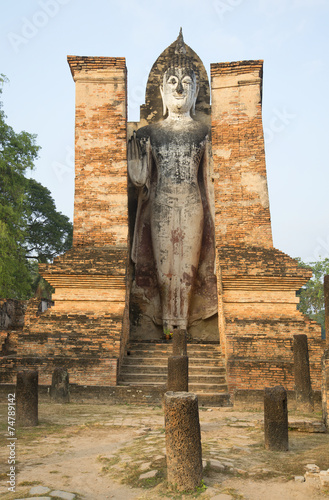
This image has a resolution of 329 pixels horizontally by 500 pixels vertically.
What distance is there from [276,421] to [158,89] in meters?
11.9

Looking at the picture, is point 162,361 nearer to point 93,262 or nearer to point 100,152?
point 93,262

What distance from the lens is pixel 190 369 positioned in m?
10.4

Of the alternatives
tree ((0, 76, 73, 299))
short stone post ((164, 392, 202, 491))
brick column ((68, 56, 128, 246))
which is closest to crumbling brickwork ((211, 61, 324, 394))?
brick column ((68, 56, 128, 246))

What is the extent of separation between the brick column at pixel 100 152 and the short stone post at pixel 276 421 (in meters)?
6.42

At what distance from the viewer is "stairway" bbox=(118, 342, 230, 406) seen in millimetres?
9336

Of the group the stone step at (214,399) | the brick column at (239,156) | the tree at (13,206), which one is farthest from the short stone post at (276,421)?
the tree at (13,206)

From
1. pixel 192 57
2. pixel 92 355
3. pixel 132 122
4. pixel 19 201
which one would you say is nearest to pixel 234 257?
pixel 92 355

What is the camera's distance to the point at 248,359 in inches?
373

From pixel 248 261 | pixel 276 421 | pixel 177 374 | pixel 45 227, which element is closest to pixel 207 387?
pixel 177 374

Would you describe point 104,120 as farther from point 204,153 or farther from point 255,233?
point 255,233

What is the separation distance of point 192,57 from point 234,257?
7816mm

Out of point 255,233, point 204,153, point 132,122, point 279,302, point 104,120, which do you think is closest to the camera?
point 279,302

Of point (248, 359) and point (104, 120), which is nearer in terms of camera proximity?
point (248, 359)

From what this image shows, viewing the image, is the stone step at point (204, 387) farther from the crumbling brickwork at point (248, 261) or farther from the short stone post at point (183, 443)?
the short stone post at point (183, 443)
